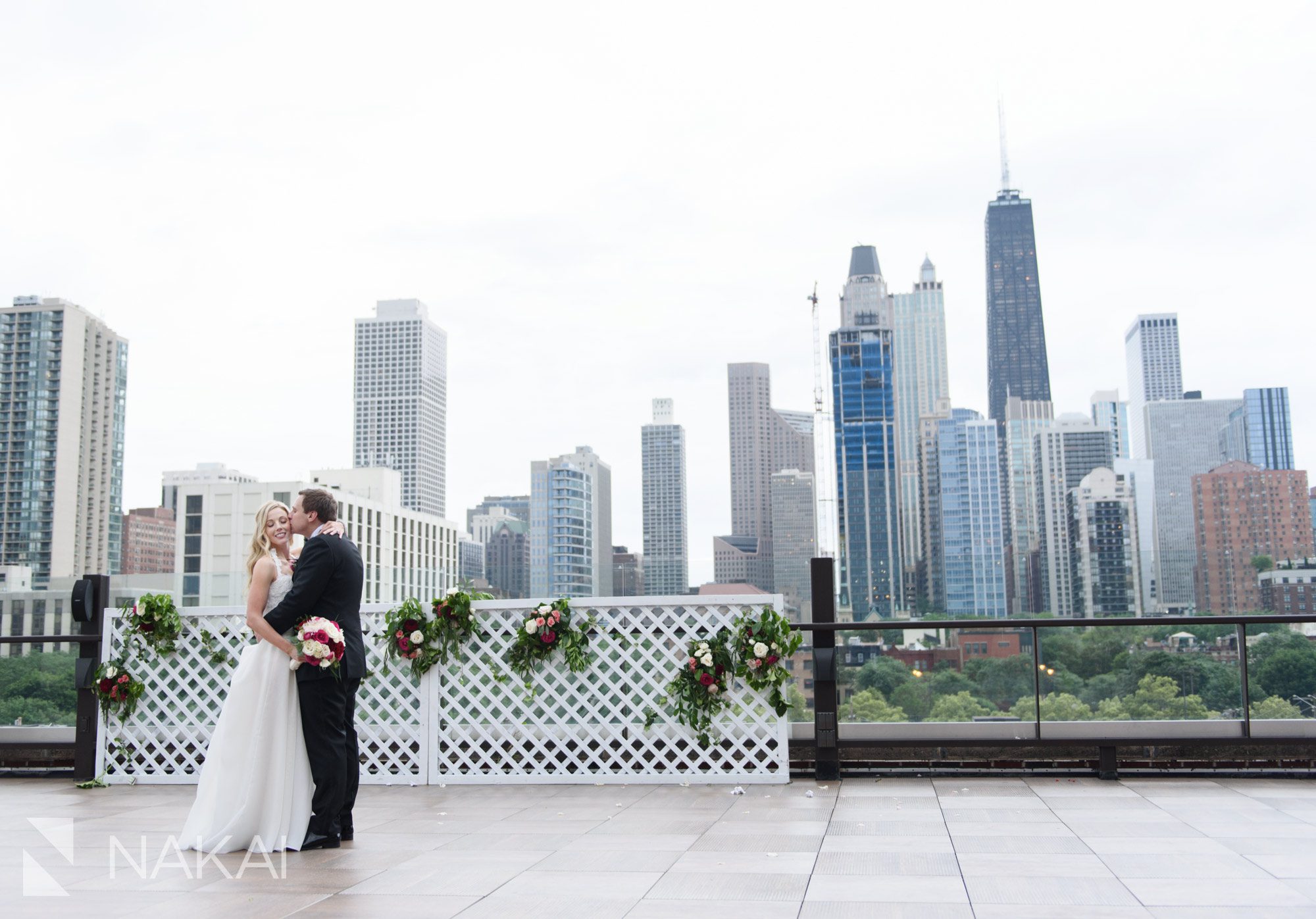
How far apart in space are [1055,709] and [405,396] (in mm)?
184649

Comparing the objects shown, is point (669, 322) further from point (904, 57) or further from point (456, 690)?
point (456, 690)

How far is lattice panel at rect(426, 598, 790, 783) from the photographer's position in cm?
636

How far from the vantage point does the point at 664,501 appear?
160625 mm

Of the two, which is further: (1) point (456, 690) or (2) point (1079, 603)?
(2) point (1079, 603)

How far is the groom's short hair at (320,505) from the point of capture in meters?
4.63

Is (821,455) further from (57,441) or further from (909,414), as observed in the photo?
(57,441)

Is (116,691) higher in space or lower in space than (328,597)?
lower

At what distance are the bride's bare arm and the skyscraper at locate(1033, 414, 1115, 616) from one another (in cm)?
12252

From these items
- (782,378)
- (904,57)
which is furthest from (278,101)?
(782,378)

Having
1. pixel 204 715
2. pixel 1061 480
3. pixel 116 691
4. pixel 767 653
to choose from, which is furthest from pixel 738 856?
pixel 1061 480

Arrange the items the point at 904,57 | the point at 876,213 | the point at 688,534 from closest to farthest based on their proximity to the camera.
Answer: the point at 904,57 < the point at 688,534 < the point at 876,213

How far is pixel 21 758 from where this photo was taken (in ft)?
23.6

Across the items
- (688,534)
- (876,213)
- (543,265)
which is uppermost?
(876,213)

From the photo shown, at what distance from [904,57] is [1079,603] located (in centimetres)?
10918
